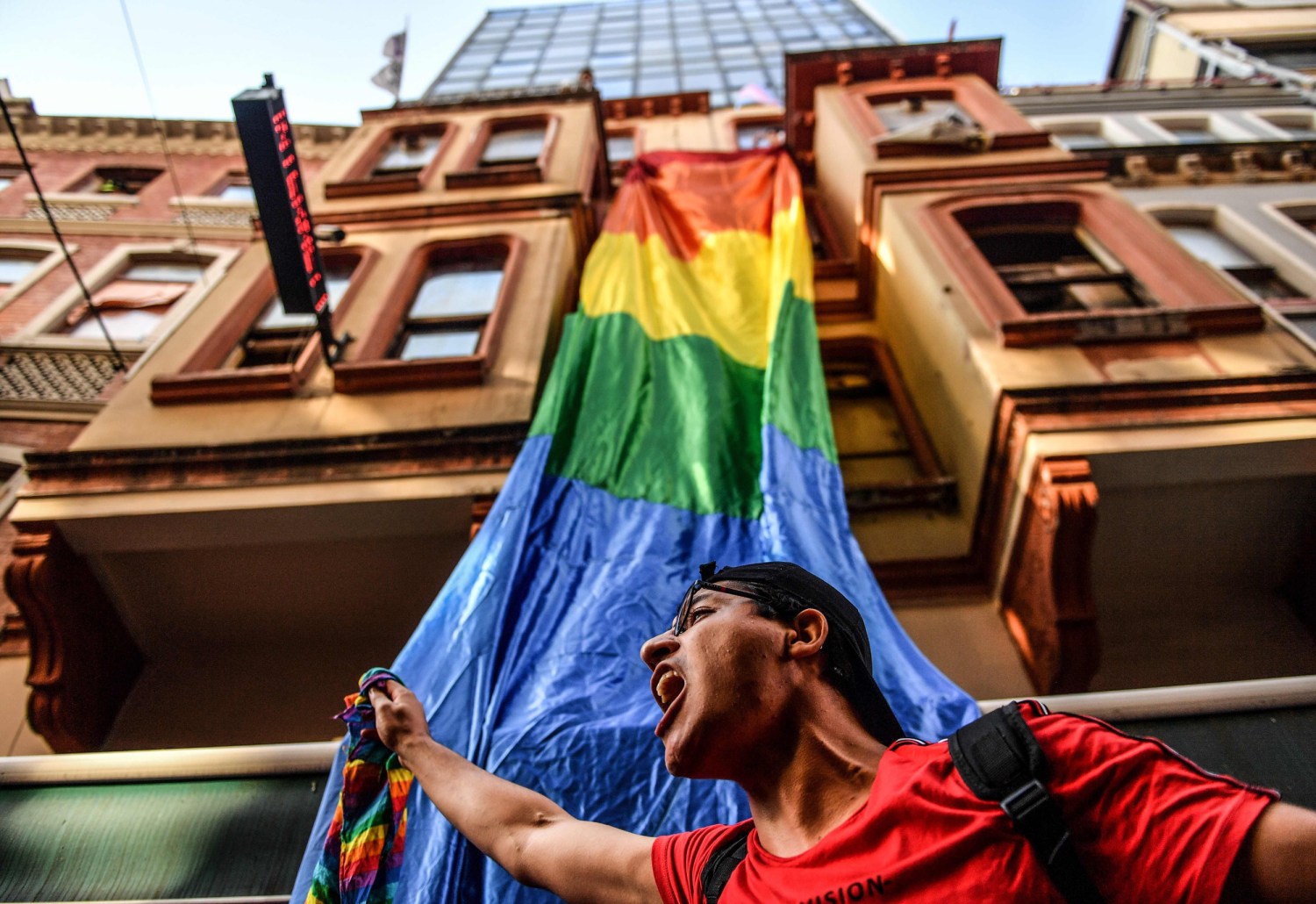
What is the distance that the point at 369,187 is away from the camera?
35.6 feet

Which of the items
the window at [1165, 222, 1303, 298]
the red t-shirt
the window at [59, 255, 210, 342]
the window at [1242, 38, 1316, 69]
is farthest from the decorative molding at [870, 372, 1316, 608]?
the window at [1242, 38, 1316, 69]

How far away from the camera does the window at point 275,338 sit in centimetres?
808

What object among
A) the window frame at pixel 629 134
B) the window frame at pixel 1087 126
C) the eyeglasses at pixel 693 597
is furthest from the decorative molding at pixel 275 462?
the window frame at pixel 1087 126

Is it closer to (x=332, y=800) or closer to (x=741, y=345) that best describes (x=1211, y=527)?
(x=741, y=345)

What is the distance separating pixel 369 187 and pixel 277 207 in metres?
3.82

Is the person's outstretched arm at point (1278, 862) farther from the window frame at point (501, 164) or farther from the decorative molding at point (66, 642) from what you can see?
the window frame at point (501, 164)

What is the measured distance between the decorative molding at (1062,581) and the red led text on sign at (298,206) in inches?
258

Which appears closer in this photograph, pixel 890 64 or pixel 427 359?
pixel 427 359

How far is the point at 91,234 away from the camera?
1332cm

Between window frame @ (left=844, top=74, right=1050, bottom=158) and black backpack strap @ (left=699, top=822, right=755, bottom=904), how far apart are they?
9926 millimetres

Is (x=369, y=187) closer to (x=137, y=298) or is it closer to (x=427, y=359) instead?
(x=137, y=298)

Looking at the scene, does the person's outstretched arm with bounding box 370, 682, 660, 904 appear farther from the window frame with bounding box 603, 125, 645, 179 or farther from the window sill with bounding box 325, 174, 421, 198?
the window frame with bounding box 603, 125, 645, 179

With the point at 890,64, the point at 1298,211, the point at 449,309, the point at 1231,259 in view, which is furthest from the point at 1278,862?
the point at 1298,211

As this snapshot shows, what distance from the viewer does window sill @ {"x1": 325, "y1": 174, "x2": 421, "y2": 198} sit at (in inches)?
427
